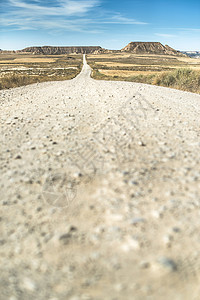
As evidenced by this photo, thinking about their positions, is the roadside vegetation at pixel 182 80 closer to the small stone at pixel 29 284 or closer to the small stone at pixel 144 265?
the small stone at pixel 144 265

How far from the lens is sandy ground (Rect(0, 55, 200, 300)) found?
6.69ft

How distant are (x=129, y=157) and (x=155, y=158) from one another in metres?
0.49

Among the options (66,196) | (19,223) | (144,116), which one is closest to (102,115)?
(144,116)

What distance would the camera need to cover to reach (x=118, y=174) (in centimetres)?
374

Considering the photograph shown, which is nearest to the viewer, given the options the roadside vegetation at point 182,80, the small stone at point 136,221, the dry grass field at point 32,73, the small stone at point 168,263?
the small stone at point 168,263

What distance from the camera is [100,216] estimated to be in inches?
113

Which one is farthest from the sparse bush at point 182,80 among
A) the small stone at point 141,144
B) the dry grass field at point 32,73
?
the small stone at point 141,144

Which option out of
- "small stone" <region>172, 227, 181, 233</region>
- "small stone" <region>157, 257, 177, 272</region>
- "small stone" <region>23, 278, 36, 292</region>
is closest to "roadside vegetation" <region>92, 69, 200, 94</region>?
"small stone" <region>172, 227, 181, 233</region>

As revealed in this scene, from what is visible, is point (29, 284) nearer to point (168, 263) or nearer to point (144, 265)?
point (144, 265)

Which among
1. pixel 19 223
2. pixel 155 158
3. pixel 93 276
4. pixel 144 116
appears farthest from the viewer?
pixel 144 116

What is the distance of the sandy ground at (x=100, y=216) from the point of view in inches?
80.3

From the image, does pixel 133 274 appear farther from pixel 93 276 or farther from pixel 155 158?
pixel 155 158

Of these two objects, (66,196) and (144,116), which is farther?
(144,116)

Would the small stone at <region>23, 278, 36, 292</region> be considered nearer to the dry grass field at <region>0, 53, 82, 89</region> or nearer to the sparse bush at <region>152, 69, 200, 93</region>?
the dry grass field at <region>0, 53, 82, 89</region>
